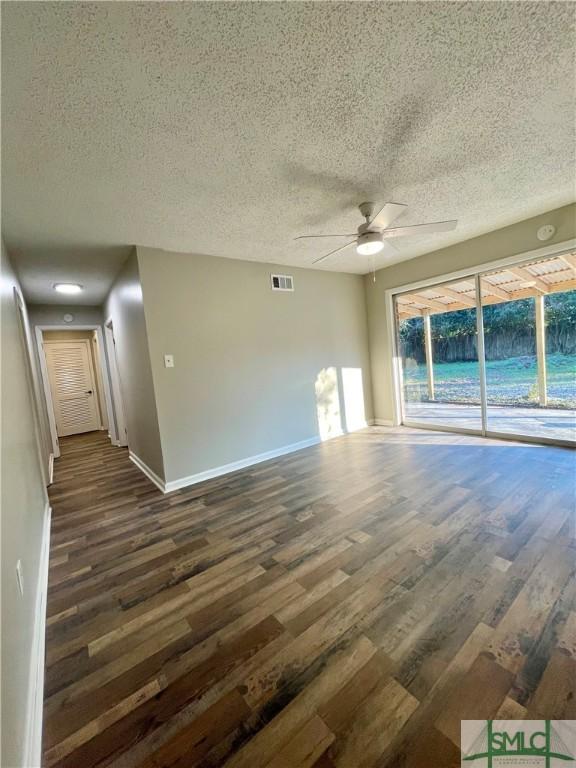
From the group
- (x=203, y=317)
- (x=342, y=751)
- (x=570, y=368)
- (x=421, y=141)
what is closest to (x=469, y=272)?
(x=570, y=368)

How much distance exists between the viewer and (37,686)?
1250mm

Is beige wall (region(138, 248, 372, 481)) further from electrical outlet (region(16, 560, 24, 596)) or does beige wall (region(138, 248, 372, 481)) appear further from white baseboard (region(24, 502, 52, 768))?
electrical outlet (region(16, 560, 24, 596))

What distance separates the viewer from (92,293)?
185 inches

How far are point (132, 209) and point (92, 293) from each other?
292 cm

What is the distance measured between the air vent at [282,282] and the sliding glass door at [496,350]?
191 cm

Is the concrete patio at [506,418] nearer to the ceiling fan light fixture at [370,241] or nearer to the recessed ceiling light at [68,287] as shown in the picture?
the ceiling fan light fixture at [370,241]

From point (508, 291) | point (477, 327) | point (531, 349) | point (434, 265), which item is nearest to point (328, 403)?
point (477, 327)

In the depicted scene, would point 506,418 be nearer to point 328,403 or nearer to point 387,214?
point 328,403

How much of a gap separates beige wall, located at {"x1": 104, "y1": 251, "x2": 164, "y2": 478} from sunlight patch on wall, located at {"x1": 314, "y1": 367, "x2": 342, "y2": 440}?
235 cm

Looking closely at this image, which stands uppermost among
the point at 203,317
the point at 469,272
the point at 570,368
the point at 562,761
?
the point at 469,272

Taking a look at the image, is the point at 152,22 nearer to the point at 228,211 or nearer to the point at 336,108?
the point at 336,108

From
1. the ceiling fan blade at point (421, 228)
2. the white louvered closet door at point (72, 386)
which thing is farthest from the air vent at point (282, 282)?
the white louvered closet door at point (72, 386)

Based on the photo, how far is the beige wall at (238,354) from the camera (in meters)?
3.28

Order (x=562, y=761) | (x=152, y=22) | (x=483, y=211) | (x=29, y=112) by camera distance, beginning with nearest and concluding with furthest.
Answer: (x=562, y=761) < (x=152, y=22) < (x=29, y=112) < (x=483, y=211)
